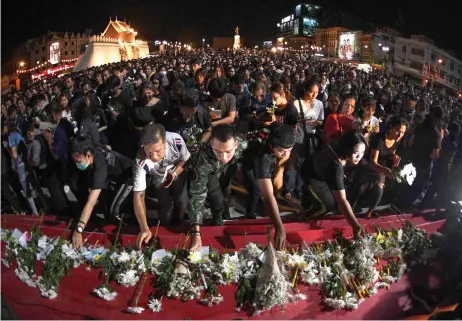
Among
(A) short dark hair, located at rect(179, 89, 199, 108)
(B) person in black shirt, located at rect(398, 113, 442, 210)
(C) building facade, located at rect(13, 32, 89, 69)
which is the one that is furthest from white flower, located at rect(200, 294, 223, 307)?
(C) building facade, located at rect(13, 32, 89, 69)

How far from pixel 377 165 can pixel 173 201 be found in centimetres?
207

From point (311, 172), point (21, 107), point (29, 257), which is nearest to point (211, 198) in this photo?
point (311, 172)

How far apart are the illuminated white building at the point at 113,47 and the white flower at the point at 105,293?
1064 inches

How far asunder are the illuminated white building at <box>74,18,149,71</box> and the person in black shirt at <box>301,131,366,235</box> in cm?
2663

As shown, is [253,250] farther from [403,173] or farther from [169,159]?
[403,173]

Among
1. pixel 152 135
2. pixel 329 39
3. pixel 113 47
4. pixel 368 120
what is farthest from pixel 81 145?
pixel 329 39

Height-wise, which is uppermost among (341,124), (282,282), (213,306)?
(341,124)

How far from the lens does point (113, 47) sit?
33344mm

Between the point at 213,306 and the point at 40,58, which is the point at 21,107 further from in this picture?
the point at 40,58

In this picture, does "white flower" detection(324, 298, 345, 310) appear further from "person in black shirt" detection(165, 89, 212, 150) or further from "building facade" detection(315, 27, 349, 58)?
"building facade" detection(315, 27, 349, 58)

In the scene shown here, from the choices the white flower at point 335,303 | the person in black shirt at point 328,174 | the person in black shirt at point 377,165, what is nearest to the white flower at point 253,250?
the white flower at point 335,303

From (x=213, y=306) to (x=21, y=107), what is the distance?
17.8 ft

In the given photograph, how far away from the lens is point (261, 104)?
189 inches

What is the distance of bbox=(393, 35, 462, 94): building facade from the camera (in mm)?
25500
